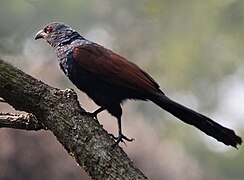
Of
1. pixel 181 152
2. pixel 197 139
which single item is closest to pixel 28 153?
pixel 181 152

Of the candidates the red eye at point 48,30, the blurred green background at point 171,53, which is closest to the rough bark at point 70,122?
the red eye at point 48,30

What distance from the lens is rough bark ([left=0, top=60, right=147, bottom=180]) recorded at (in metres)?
3.39

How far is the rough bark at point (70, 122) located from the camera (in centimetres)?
339

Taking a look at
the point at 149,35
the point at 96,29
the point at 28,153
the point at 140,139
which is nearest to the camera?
the point at 28,153

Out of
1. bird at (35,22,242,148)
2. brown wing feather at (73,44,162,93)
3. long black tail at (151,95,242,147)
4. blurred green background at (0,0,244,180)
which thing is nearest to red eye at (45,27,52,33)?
bird at (35,22,242,148)

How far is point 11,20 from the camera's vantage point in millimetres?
10172

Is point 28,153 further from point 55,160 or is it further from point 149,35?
point 149,35

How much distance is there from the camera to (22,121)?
12.2 feet

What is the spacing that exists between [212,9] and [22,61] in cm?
349

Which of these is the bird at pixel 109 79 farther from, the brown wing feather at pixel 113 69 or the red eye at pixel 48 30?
the red eye at pixel 48 30

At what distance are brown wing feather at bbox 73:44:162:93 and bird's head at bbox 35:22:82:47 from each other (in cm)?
22

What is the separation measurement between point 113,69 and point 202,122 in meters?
0.58

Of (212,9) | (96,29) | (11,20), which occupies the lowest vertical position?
(11,20)

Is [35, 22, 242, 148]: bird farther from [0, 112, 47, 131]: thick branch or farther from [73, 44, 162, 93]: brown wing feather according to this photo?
[0, 112, 47, 131]: thick branch
